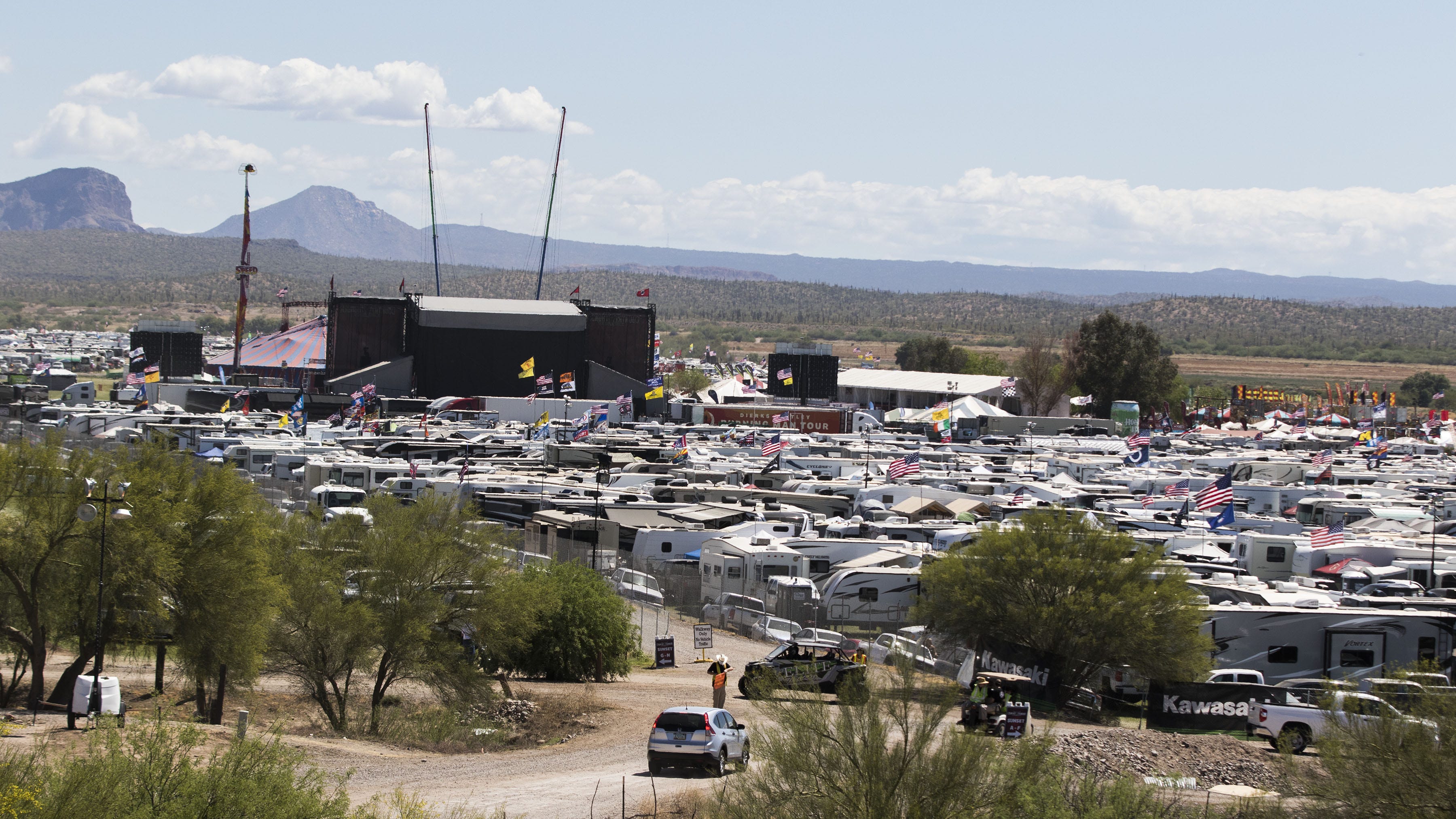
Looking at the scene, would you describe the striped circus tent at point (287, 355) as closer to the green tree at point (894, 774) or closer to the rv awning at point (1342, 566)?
the rv awning at point (1342, 566)

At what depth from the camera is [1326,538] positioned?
131 feet

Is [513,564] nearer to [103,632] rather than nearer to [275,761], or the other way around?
[103,632]

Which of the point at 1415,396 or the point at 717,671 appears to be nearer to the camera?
the point at 717,671

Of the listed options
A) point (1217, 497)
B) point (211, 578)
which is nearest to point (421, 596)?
point (211, 578)

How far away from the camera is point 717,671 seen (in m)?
24.3

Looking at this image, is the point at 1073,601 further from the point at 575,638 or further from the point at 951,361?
the point at 951,361

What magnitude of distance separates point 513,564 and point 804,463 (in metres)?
33.8

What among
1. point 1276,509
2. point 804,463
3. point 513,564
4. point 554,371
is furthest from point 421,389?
point 513,564

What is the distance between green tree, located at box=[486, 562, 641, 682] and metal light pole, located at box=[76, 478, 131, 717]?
8978 mm

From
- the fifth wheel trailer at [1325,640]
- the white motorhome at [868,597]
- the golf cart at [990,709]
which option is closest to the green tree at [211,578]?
the golf cart at [990,709]

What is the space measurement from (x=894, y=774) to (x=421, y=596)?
15470 mm

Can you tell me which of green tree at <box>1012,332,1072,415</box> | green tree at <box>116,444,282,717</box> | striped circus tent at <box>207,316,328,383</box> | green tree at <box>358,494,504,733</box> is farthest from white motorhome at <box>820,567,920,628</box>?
green tree at <box>1012,332,1072,415</box>

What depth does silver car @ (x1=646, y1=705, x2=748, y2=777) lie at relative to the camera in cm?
1994

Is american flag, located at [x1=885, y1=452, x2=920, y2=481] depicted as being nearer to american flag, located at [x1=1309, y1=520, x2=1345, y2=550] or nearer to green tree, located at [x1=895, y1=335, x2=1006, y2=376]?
american flag, located at [x1=1309, y1=520, x2=1345, y2=550]
